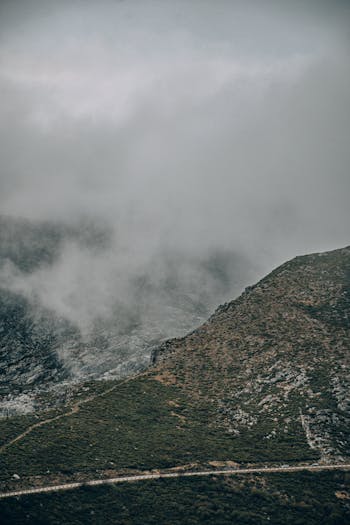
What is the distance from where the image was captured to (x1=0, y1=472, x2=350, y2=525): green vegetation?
77438 mm

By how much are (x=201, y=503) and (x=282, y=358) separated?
43499 millimetres

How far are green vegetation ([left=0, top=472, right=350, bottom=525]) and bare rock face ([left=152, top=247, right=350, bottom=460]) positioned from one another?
11.3 meters

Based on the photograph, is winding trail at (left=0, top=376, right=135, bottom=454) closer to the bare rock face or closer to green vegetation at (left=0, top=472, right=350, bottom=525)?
the bare rock face

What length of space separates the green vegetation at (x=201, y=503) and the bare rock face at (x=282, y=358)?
11323mm

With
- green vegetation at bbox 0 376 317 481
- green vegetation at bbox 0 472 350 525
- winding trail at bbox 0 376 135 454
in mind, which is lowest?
green vegetation at bbox 0 472 350 525

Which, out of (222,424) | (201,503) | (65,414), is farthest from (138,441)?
(201,503)

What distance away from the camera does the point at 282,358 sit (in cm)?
11700

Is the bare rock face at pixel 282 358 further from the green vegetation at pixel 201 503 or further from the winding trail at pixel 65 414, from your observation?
the winding trail at pixel 65 414

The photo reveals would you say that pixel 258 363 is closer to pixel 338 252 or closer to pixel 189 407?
pixel 189 407

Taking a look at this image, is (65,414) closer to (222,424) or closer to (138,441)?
(138,441)

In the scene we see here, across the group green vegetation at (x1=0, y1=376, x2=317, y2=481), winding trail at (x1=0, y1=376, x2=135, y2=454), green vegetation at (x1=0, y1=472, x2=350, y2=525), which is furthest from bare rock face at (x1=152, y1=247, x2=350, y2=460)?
winding trail at (x1=0, y1=376, x2=135, y2=454)

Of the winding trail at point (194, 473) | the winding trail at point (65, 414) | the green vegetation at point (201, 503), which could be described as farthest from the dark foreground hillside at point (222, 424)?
the winding trail at point (194, 473)

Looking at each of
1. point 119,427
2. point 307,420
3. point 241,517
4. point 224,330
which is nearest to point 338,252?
point 224,330

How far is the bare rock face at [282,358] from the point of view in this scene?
335 ft
